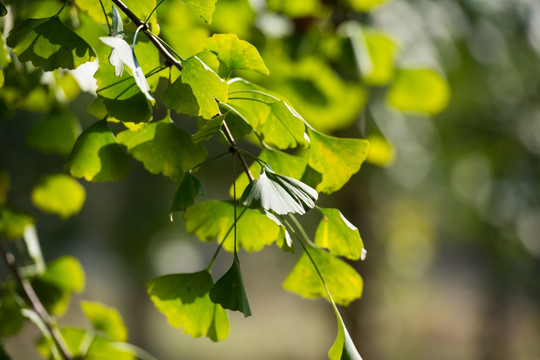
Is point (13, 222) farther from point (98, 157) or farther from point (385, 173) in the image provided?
point (385, 173)

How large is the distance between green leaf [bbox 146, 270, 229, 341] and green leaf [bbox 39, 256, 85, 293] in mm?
280

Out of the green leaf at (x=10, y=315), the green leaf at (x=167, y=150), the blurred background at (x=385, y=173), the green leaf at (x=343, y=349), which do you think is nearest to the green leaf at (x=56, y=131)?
the blurred background at (x=385, y=173)

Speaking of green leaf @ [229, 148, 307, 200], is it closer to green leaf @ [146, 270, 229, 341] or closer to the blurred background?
green leaf @ [146, 270, 229, 341]

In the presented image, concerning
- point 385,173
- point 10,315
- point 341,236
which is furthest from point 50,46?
point 385,173

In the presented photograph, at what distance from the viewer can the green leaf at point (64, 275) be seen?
1.87ft

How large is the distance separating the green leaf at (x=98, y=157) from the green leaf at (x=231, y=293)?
0.10 metres

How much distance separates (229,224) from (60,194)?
0.35 meters

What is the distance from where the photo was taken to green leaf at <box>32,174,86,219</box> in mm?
626

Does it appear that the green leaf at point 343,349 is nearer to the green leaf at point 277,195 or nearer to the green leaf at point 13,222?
the green leaf at point 277,195

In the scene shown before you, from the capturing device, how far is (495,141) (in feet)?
8.36

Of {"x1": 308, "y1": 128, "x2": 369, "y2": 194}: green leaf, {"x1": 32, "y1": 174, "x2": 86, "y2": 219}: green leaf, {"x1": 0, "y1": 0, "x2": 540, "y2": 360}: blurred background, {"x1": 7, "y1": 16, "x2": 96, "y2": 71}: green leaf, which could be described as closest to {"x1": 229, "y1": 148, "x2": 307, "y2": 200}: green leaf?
{"x1": 308, "y1": 128, "x2": 369, "y2": 194}: green leaf

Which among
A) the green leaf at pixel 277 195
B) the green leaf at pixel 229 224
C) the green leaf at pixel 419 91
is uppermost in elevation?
the green leaf at pixel 277 195

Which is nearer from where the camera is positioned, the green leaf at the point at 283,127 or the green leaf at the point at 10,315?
the green leaf at the point at 283,127

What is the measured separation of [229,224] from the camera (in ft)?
1.16
